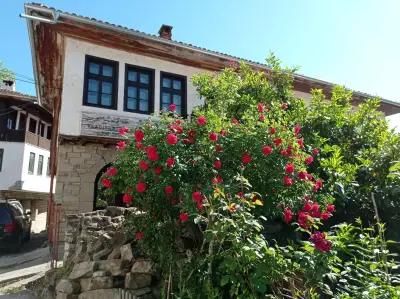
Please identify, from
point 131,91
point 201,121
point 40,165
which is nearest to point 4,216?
point 131,91

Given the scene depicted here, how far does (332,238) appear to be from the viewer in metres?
3.20

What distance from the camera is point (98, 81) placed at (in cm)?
1041

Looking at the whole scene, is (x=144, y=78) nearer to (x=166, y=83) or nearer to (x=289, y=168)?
(x=166, y=83)

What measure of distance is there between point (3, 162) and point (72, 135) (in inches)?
719

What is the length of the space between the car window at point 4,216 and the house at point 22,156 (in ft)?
38.3

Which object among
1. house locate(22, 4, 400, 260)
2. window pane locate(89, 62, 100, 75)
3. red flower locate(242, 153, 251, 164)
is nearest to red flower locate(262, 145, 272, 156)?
red flower locate(242, 153, 251, 164)

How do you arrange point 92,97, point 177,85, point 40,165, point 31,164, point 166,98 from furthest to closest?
1. point 40,165
2. point 31,164
3. point 177,85
4. point 166,98
5. point 92,97

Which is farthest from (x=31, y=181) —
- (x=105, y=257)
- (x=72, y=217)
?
(x=105, y=257)

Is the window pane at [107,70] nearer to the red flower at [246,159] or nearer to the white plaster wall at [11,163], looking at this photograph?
the red flower at [246,159]

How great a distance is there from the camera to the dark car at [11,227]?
11977mm

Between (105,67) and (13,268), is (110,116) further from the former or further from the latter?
(13,268)

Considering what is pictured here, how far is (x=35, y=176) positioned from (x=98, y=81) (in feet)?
63.8

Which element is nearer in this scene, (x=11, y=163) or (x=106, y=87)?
(x=106, y=87)

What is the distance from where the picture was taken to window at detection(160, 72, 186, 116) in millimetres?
11219
